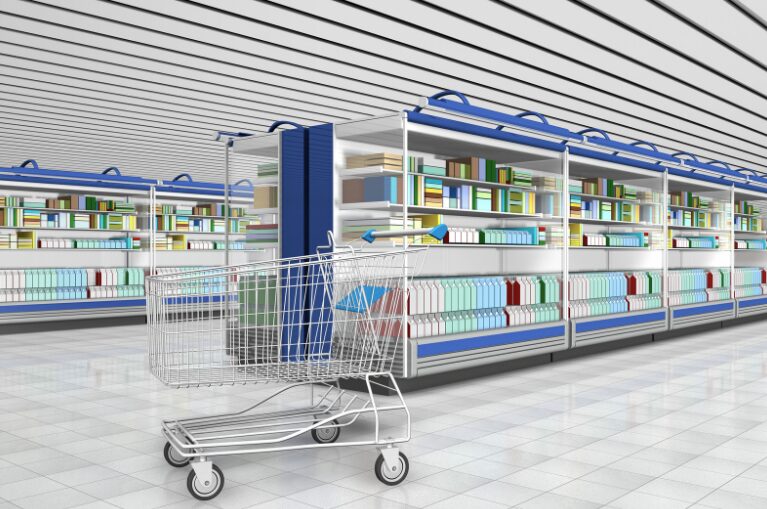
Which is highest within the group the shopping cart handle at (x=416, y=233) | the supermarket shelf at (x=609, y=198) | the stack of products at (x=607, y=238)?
the supermarket shelf at (x=609, y=198)

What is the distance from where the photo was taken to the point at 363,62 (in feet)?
20.9

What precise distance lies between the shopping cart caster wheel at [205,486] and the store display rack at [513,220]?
53.7 inches

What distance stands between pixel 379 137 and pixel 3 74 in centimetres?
369

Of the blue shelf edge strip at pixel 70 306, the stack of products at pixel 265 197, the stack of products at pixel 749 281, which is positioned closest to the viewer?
the stack of products at pixel 265 197

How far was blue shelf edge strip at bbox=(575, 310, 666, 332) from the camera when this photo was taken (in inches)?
300

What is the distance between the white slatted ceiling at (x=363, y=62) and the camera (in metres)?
5.25

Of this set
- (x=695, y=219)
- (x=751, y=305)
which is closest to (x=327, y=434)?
(x=695, y=219)

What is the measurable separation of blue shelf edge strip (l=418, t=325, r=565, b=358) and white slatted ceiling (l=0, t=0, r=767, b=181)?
249cm

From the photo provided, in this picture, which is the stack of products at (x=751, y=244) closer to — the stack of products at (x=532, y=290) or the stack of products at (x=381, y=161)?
the stack of products at (x=532, y=290)

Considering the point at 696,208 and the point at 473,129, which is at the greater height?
the point at 473,129

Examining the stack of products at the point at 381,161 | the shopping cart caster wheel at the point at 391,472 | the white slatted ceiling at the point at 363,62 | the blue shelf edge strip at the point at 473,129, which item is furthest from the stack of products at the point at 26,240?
the shopping cart caster wheel at the point at 391,472

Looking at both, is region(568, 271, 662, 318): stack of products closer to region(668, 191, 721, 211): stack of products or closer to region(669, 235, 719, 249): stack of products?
region(669, 235, 719, 249): stack of products

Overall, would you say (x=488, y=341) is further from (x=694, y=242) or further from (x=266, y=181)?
(x=694, y=242)

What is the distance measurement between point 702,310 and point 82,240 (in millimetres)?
9327
